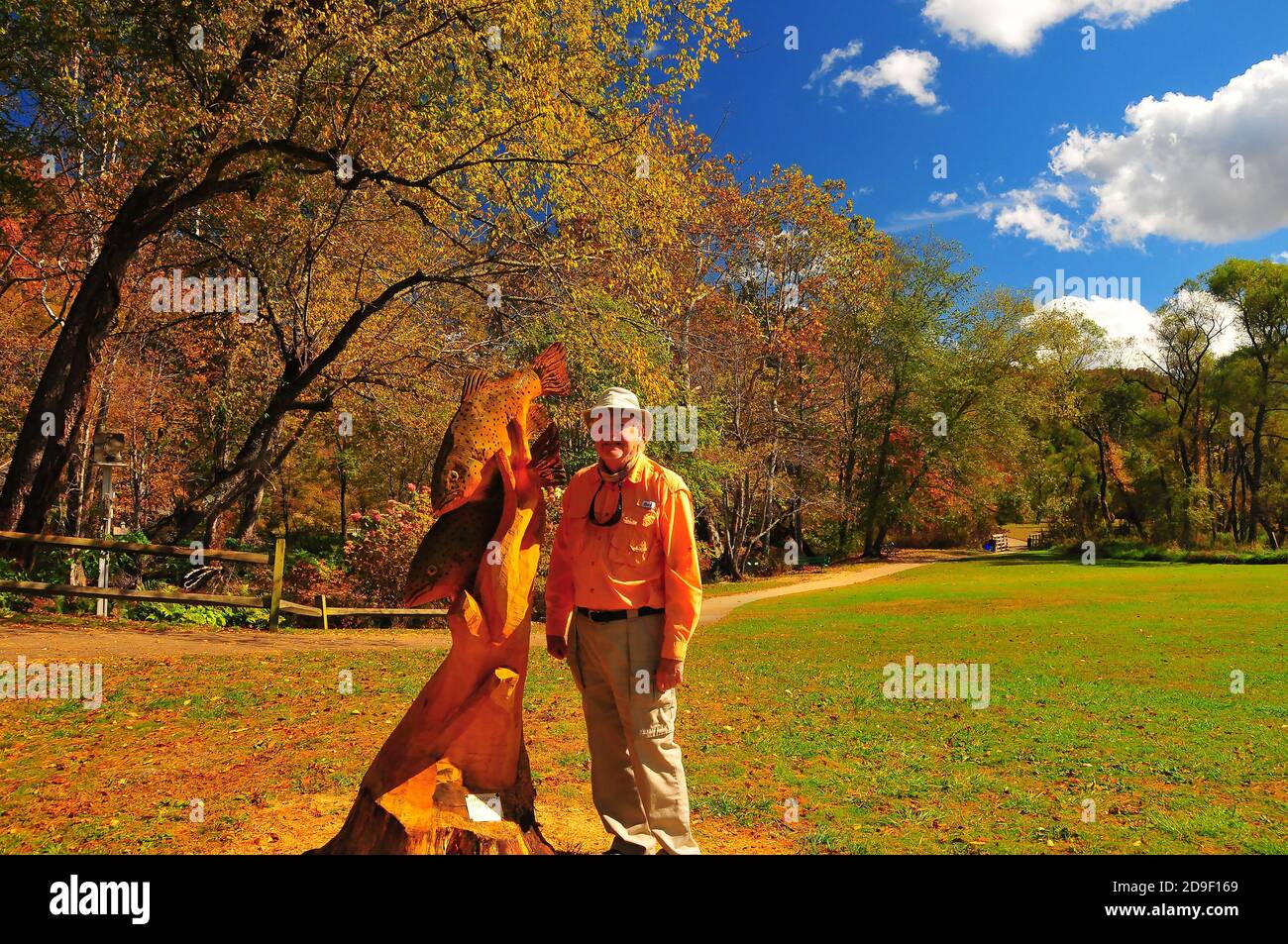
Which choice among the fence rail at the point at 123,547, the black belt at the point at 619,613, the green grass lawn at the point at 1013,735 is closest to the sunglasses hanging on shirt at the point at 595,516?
the black belt at the point at 619,613

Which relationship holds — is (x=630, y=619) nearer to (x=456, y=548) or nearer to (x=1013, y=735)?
(x=456, y=548)

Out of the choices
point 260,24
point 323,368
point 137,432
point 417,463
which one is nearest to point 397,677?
point 323,368

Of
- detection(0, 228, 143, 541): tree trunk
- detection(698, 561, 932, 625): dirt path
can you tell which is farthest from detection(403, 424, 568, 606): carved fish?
detection(698, 561, 932, 625): dirt path

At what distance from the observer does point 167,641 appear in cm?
1227

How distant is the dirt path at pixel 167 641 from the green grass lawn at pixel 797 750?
798mm

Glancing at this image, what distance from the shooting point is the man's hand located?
13.1 feet

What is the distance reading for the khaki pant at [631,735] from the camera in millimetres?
4035

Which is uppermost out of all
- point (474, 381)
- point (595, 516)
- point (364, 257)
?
point (364, 257)

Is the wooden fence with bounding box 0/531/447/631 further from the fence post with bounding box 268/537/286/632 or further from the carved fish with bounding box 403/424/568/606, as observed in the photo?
the carved fish with bounding box 403/424/568/606

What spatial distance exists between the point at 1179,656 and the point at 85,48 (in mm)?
20373

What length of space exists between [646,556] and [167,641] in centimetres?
1136

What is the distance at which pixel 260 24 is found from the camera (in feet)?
40.8

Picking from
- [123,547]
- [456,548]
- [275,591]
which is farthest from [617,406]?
[123,547]
